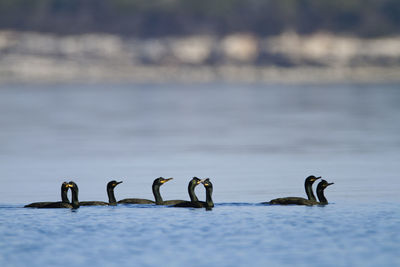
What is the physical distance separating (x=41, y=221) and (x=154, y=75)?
171 meters

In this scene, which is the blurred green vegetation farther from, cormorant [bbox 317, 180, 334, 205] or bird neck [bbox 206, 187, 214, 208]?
bird neck [bbox 206, 187, 214, 208]

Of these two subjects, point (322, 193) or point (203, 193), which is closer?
point (322, 193)

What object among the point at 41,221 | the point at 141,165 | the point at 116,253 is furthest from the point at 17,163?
the point at 116,253

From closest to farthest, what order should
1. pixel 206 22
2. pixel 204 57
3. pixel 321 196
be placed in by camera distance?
pixel 321 196 < pixel 204 57 < pixel 206 22

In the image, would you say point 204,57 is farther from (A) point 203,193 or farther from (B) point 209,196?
(B) point 209,196

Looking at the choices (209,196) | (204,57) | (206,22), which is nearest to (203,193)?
(209,196)

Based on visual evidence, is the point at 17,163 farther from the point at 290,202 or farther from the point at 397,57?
the point at 397,57

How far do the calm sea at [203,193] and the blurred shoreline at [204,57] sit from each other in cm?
12692

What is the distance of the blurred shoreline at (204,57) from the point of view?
177125 millimetres

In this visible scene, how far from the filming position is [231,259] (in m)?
17.4

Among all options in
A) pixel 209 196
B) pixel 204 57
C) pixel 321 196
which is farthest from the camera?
pixel 204 57

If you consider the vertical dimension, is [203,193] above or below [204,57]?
below

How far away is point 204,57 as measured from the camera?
590 feet

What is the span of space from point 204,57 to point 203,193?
154206mm
